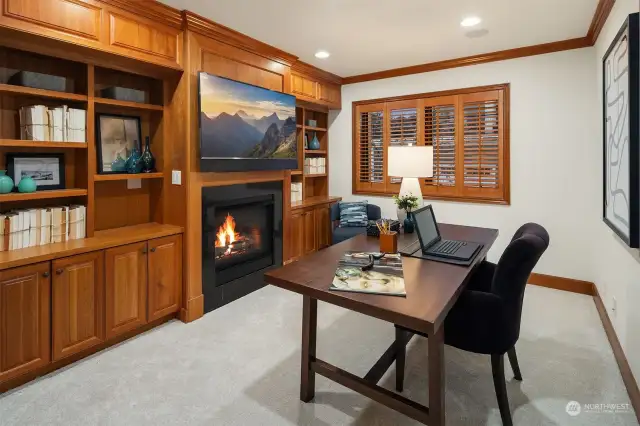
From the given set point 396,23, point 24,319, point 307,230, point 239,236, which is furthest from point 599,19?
point 24,319

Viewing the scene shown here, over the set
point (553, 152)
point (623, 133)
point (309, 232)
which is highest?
point (553, 152)

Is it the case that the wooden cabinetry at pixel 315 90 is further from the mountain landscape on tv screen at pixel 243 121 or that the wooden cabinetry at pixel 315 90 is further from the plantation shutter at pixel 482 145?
the plantation shutter at pixel 482 145

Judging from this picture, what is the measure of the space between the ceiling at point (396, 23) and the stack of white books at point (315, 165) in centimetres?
148

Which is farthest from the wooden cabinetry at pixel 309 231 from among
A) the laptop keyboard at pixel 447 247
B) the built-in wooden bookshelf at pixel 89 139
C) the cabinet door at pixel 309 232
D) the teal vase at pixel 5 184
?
the teal vase at pixel 5 184

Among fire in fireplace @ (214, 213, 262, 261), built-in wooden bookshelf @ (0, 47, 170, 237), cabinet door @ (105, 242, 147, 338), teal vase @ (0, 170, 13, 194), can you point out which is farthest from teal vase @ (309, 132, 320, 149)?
teal vase @ (0, 170, 13, 194)

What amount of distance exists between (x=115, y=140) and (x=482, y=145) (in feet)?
12.5

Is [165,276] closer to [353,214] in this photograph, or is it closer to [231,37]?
[231,37]

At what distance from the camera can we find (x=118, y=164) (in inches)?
120

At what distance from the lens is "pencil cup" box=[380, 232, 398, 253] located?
2.21 m

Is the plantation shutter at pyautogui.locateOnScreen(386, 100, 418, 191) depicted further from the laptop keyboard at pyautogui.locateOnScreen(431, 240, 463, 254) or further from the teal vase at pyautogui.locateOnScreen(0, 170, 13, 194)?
the teal vase at pyautogui.locateOnScreen(0, 170, 13, 194)

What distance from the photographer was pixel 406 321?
53.3 inches

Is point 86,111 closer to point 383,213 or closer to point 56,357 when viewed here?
point 56,357

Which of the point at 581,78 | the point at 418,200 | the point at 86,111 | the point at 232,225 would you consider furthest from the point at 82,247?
the point at 581,78

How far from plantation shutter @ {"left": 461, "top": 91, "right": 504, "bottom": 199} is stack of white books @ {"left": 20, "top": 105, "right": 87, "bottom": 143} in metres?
3.89
